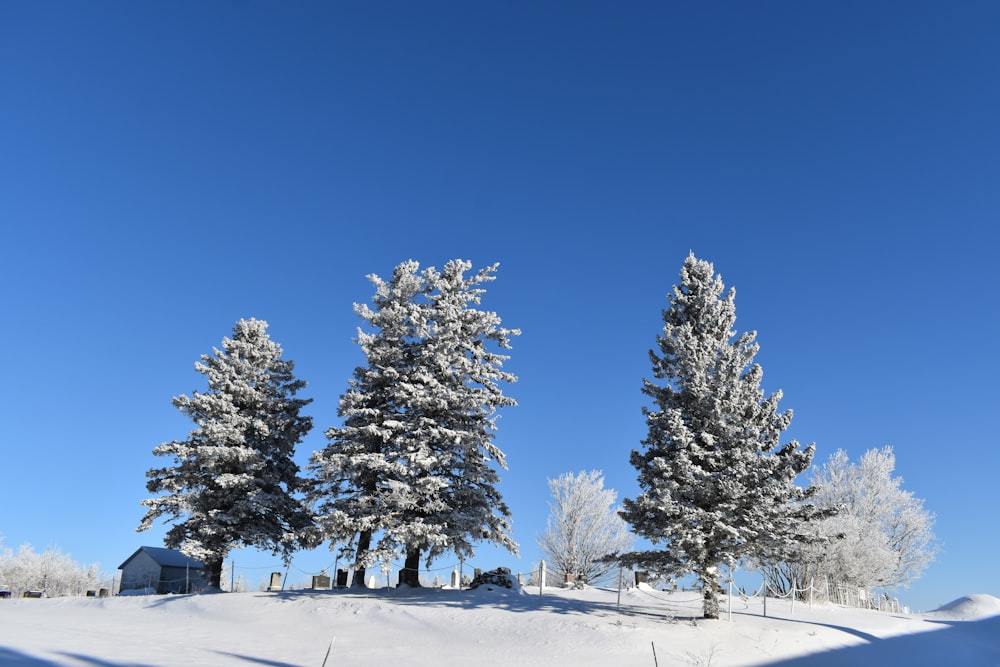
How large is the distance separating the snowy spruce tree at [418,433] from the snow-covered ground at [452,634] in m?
1.98

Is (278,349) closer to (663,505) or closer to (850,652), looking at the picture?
(663,505)

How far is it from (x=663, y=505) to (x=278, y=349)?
1976cm

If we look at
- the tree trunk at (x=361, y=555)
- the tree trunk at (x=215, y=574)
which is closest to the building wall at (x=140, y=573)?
the tree trunk at (x=215, y=574)

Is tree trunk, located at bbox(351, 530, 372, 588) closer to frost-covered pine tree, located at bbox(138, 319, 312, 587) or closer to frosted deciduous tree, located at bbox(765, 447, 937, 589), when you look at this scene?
frost-covered pine tree, located at bbox(138, 319, 312, 587)

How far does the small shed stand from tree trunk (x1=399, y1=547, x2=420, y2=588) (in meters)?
17.1

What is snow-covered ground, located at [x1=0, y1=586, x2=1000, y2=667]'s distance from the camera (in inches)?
551

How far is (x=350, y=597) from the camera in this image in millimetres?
20469

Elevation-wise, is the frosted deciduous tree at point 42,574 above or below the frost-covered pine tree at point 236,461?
below

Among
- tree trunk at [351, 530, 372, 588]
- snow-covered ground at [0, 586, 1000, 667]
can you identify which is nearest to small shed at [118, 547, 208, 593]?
snow-covered ground at [0, 586, 1000, 667]

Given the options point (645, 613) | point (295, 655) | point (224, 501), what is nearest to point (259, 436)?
point (224, 501)

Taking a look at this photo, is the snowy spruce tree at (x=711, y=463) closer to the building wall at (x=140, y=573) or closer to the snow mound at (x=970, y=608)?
the snow mound at (x=970, y=608)

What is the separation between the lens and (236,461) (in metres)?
27.4

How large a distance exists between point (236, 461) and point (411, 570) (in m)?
9.31

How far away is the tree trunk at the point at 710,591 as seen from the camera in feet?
57.2
